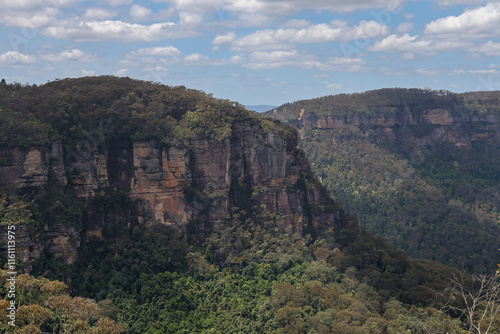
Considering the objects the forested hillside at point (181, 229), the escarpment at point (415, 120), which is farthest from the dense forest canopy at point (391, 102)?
the forested hillside at point (181, 229)

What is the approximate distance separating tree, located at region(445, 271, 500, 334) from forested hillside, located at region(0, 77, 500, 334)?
334 millimetres

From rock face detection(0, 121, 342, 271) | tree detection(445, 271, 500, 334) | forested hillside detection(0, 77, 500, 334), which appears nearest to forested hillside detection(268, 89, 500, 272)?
rock face detection(0, 121, 342, 271)

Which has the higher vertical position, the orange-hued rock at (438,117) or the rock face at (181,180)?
the orange-hued rock at (438,117)

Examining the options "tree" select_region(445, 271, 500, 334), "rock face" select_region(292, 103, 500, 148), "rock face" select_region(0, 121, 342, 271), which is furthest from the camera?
"rock face" select_region(292, 103, 500, 148)

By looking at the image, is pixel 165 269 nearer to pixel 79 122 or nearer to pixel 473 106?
pixel 79 122

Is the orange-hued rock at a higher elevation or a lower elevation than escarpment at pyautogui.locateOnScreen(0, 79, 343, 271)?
higher

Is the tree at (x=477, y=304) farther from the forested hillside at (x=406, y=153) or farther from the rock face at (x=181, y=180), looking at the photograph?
the forested hillside at (x=406, y=153)

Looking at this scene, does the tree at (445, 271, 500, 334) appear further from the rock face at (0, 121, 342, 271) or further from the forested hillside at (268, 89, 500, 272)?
the forested hillside at (268, 89, 500, 272)

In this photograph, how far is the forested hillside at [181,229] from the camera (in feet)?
121

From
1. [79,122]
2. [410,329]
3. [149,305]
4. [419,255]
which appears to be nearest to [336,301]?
[410,329]

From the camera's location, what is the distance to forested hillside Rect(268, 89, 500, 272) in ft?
266

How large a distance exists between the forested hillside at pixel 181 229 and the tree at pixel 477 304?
1.09 ft

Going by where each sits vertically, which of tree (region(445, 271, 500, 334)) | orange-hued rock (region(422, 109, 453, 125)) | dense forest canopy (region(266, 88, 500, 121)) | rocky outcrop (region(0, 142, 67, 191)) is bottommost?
tree (region(445, 271, 500, 334))

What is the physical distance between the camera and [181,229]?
47031 millimetres
